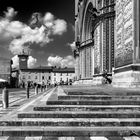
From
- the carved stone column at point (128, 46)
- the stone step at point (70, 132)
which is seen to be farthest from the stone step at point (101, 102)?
the carved stone column at point (128, 46)

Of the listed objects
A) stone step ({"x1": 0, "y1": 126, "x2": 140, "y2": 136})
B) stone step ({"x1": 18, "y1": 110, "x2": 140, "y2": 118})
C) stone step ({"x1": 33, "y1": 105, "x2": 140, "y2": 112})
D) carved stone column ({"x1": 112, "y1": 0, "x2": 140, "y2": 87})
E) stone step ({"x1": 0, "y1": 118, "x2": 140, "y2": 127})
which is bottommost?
stone step ({"x1": 0, "y1": 126, "x2": 140, "y2": 136})

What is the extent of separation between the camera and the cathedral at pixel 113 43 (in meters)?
11.8

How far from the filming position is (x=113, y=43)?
19.6 m

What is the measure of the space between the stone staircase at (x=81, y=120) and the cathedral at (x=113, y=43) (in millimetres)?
5869

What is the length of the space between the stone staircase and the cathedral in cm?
587

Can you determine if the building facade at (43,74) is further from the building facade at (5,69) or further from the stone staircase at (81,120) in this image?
the stone staircase at (81,120)

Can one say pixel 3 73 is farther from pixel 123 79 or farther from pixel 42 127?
pixel 42 127

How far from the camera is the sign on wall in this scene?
12.1 m

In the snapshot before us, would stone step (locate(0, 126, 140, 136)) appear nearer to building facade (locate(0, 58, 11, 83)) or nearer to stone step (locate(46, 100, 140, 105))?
stone step (locate(46, 100, 140, 105))

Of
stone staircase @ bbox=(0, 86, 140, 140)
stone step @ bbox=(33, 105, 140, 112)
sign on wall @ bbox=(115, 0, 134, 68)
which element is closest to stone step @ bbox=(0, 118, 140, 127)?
stone staircase @ bbox=(0, 86, 140, 140)

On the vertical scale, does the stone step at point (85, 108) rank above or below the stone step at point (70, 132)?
above

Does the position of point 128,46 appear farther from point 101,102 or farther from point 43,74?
point 43,74

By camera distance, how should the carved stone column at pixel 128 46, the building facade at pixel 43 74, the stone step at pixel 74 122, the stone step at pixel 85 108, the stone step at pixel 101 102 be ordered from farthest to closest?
the building facade at pixel 43 74 < the carved stone column at pixel 128 46 < the stone step at pixel 101 102 < the stone step at pixel 85 108 < the stone step at pixel 74 122

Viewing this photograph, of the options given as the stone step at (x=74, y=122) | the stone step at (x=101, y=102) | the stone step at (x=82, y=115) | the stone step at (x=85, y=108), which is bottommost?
the stone step at (x=74, y=122)
